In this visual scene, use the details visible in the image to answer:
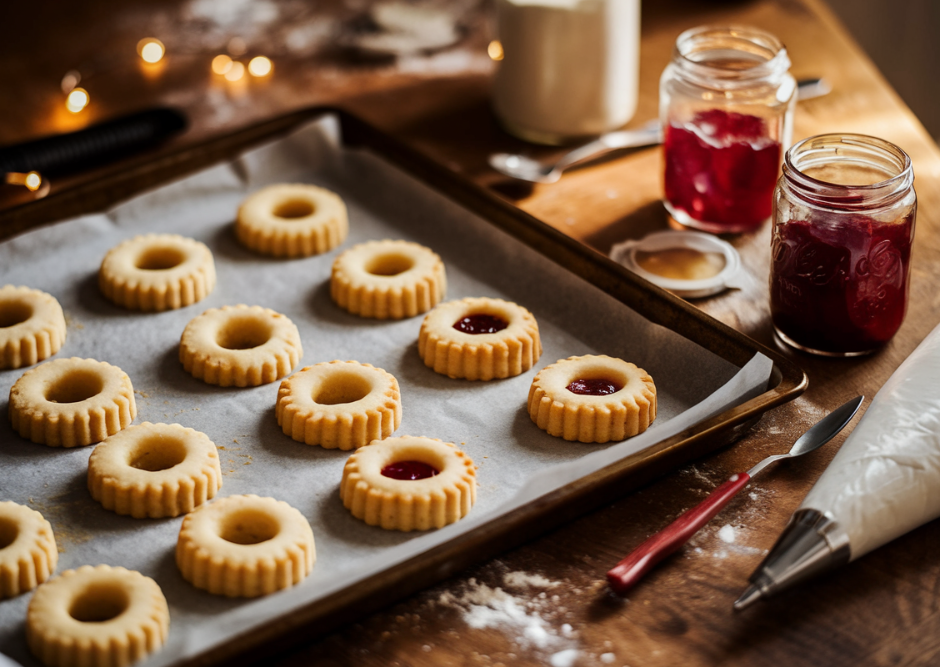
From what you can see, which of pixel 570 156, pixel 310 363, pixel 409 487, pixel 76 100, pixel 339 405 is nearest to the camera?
pixel 409 487

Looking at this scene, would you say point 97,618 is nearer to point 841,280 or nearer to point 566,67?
point 841,280

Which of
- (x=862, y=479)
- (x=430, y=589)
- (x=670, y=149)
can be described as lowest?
(x=430, y=589)

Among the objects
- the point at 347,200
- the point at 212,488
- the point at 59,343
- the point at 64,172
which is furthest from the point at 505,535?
the point at 64,172

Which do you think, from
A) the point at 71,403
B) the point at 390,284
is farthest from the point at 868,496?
the point at 71,403

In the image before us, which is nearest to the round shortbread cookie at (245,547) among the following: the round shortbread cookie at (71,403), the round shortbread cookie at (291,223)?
the round shortbread cookie at (71,403)

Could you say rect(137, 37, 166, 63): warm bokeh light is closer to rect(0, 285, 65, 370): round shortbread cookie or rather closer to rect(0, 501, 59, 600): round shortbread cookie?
rect(0, 285, 65, 370): round shortbread cookie

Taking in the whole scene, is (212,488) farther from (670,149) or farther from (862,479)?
(670,149)
